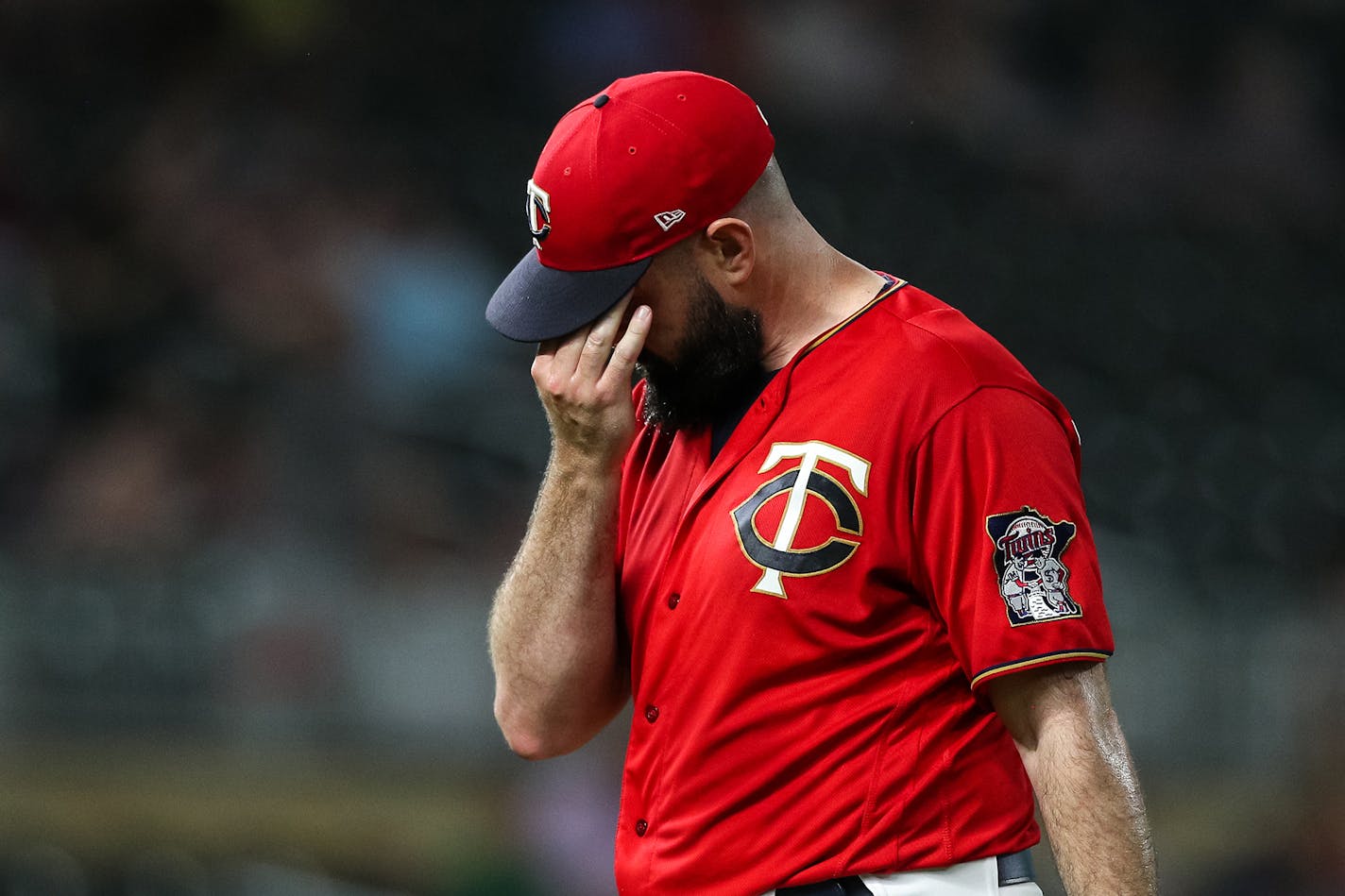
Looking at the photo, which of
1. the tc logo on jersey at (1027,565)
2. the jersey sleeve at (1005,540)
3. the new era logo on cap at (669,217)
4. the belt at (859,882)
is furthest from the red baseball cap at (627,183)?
the belt at (859,882)

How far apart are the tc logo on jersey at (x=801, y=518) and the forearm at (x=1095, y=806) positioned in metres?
0.37

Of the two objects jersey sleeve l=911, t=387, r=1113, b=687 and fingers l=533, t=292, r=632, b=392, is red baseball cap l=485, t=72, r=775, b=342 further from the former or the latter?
jersey sleeve l=911, t=387, r=1113, b=687

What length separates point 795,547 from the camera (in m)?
2.18

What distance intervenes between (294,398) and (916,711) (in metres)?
5.09

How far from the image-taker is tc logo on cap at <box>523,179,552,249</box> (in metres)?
2.39

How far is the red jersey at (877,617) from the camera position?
2.11 m

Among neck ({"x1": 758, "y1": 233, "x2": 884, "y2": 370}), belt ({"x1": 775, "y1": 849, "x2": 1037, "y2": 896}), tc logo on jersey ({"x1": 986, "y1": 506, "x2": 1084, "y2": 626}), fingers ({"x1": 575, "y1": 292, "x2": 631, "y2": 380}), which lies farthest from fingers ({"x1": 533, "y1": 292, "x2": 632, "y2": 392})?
belt ({"x1": 775, "y1": 849, "x2": 1037, "y2": 896})

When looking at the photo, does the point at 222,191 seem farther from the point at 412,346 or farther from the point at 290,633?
the point at 290,633

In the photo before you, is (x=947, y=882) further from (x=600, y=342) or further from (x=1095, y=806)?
(x=600, y=342)

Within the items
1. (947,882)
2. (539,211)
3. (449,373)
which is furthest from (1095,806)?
(449,373)

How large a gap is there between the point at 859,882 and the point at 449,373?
499 centimetres

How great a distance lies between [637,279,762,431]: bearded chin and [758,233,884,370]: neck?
0.09 feet

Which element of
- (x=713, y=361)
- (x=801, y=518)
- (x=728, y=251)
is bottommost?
(x=801, y=518)

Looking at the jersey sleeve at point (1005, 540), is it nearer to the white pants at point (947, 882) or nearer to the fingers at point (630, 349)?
the white pants at point (947, 882)
